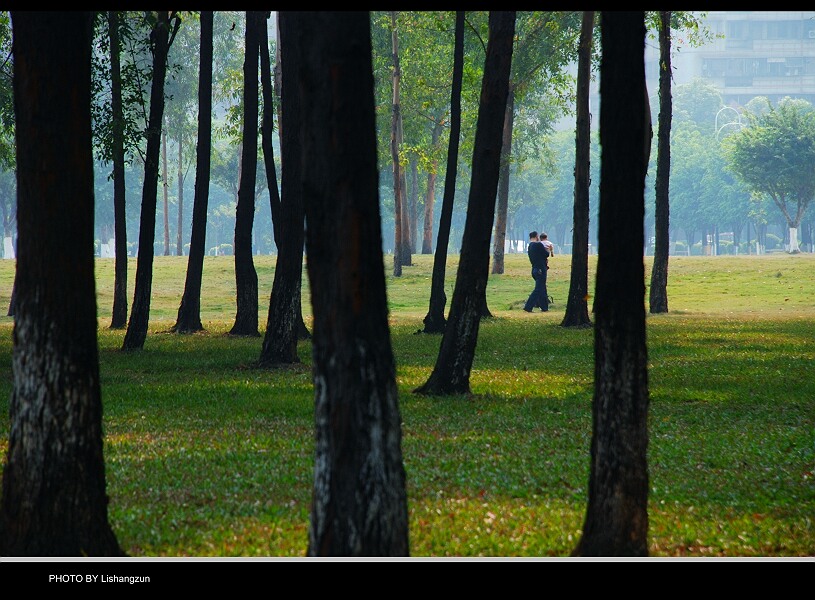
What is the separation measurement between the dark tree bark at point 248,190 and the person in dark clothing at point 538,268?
966 centimetres

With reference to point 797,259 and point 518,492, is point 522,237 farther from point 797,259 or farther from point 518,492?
point 518,492

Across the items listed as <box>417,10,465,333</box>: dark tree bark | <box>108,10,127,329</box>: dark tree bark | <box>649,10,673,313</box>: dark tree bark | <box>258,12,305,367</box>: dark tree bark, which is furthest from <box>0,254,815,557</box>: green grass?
<box>649,10,673,313</box>: dark tree bark

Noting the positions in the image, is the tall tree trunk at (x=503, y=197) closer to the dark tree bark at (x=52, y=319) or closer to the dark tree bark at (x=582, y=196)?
the dark tree bark at (x=582, y=196)

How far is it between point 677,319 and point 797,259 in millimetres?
30349

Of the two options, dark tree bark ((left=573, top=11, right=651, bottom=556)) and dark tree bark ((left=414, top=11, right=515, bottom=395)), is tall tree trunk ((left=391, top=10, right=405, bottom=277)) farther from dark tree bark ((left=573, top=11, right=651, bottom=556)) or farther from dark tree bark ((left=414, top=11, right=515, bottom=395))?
dark tree bark ((left=573, top=11, right=651, bottom=556))

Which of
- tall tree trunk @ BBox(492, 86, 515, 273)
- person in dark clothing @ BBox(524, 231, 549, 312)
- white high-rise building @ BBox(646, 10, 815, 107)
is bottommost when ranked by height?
person in dark clothing @ BBox(524, 231, 549, 312)

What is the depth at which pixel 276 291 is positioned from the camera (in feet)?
65.1

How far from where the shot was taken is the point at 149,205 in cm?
2391

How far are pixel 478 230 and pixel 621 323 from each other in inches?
344

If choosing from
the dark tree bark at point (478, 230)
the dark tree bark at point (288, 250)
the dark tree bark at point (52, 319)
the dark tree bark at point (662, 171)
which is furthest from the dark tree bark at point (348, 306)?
the dark tree bark at point (662, 171)

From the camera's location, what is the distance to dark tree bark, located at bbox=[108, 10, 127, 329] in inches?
923

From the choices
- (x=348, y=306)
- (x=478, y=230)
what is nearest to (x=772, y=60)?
(x=478, y=230)

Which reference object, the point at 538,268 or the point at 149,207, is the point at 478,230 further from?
the point at 538,268

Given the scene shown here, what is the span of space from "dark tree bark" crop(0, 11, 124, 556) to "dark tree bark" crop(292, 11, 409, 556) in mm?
1828
